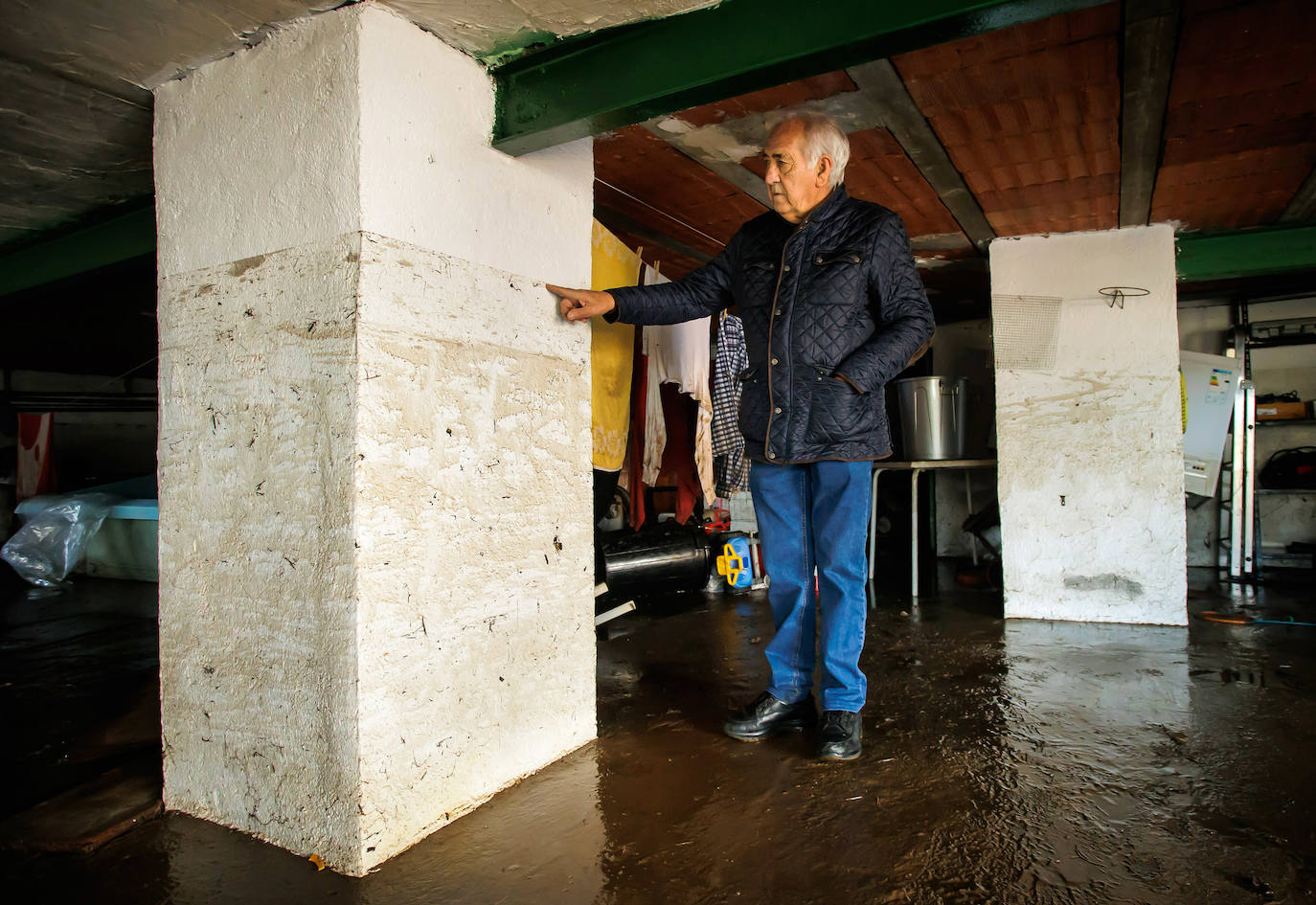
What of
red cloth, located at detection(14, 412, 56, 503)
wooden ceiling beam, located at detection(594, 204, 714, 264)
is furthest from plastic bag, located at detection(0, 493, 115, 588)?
wooden ceiling beam, located at detection(594, 204, 714, 264)

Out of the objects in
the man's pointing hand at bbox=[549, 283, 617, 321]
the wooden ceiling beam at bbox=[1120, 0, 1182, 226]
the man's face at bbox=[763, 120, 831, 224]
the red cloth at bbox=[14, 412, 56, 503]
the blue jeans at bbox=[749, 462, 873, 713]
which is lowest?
the blue jeans at bbox=[749, 462, 873, 713]

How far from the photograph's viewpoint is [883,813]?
5.36 ft

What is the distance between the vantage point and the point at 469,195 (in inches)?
68.5

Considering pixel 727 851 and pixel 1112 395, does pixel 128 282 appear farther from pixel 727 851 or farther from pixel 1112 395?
pixel 1112 395

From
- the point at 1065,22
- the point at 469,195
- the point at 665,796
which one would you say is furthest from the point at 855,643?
the point at 1065,22

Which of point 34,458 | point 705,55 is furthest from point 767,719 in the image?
point 34,458

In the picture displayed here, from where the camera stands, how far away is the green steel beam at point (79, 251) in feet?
9.37

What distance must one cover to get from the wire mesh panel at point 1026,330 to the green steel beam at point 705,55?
108 inches

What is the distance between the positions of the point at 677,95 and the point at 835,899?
1605mm

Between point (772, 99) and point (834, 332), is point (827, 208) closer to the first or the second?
point (834, 332)

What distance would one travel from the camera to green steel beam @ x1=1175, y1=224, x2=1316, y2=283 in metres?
3.73

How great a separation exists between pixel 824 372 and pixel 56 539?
18.9 feet

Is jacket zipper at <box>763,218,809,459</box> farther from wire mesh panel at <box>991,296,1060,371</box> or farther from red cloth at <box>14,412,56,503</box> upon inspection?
red cloth at <box>14,412,56,503</box>

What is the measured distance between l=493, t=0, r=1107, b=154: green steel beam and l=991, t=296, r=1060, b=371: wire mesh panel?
9.00ft
